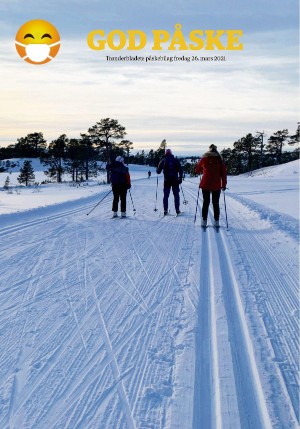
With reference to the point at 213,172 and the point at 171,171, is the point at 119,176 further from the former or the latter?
the point at 213,172

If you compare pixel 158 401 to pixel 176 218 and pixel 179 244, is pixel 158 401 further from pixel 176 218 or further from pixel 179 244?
pixel 176 218

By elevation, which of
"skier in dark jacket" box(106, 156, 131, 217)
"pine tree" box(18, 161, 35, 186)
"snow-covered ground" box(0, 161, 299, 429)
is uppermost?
"pine tree" box(18, 161, 35, 186)

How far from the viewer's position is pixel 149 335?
13.0ft

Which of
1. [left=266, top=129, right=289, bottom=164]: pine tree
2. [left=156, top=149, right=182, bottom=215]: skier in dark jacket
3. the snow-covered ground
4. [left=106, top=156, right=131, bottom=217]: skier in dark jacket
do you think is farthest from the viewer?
[left=266, top=129, right=289, bottom=164]: pine tree

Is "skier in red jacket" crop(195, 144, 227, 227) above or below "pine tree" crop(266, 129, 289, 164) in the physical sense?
below

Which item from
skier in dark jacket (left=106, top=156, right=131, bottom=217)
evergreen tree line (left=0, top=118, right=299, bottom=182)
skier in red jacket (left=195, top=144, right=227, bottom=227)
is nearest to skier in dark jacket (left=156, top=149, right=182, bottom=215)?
skier in dark jacket (left=106, top=156, right=131, bottom=217)

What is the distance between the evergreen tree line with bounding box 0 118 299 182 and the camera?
4697 cm

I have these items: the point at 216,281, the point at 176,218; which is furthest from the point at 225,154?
the point at 216,281

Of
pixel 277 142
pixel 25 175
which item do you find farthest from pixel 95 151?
pixel 277 142

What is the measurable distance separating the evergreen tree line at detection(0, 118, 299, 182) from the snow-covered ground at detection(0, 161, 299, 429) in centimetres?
2364

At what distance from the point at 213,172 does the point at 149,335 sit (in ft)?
20.9

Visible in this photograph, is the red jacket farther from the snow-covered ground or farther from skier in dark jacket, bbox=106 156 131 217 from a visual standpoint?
skier in dark jacket, bbox=106 156 131 217

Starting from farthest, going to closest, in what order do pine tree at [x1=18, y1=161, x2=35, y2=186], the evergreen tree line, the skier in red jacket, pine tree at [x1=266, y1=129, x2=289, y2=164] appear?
pine tree at [x1=266, y1=129, x2=289, y2=164] < pine tree at [x1=18, y1=161, x2=35, y2=186] < the evergreen tree line < the skier in red jacket

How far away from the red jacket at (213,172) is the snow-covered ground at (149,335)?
2.18 m
